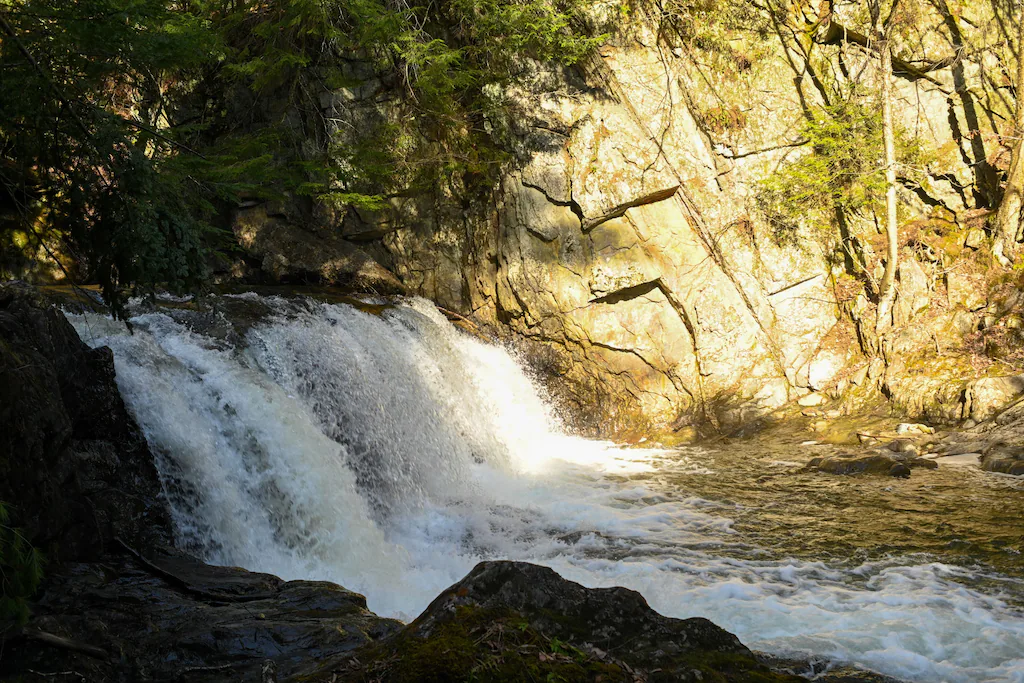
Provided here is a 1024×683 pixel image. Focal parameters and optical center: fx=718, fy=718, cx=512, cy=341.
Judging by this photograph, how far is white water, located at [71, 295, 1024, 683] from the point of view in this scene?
483 centimetres

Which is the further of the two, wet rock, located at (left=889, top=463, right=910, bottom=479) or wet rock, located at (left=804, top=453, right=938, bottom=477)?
wet rock, located at (left=804, top=453, right=938, bottom=477)

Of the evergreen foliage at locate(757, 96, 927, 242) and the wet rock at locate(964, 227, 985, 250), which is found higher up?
the evergreen foliage at locate(757, 96, 927, 242)

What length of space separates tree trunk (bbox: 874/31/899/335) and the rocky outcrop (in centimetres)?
969

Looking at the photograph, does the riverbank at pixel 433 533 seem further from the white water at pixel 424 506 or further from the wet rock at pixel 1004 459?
the wet rock at pixel 1004 459

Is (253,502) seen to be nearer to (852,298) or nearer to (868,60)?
(852,298)

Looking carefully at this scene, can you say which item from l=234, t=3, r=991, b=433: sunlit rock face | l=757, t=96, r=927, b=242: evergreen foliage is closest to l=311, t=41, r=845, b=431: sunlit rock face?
l=234, t=3, r=991, b=433: sunlit rock face

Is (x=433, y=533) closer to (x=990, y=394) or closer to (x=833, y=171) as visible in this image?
(x=990, y=394)

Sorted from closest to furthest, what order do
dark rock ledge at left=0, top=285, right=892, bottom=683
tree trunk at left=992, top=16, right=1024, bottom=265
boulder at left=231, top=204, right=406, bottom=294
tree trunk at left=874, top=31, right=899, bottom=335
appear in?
dark rock ledge at left=0, top=285, right=892, bottom=683 → tree trunk at left=992, top=16, right=1024, bottom=265 → tree trunk at left=874, top=31, right=899, bottom=335 → boulder at left=231, top=204, right=406, bottom=294

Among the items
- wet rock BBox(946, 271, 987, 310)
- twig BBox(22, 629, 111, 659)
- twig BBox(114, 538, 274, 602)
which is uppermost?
wet rock BBox(946, 271, 987, 310)

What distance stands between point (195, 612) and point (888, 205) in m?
10.2

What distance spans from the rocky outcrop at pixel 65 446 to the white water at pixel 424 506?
34 cm

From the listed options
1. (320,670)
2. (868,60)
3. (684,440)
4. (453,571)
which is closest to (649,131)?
(868,60)

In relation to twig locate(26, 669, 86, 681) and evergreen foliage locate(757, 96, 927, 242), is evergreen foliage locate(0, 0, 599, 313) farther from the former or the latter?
evergreen foliage locate(757, 96, 927, 242)

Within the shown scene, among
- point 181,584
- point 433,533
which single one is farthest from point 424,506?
point 181,584
